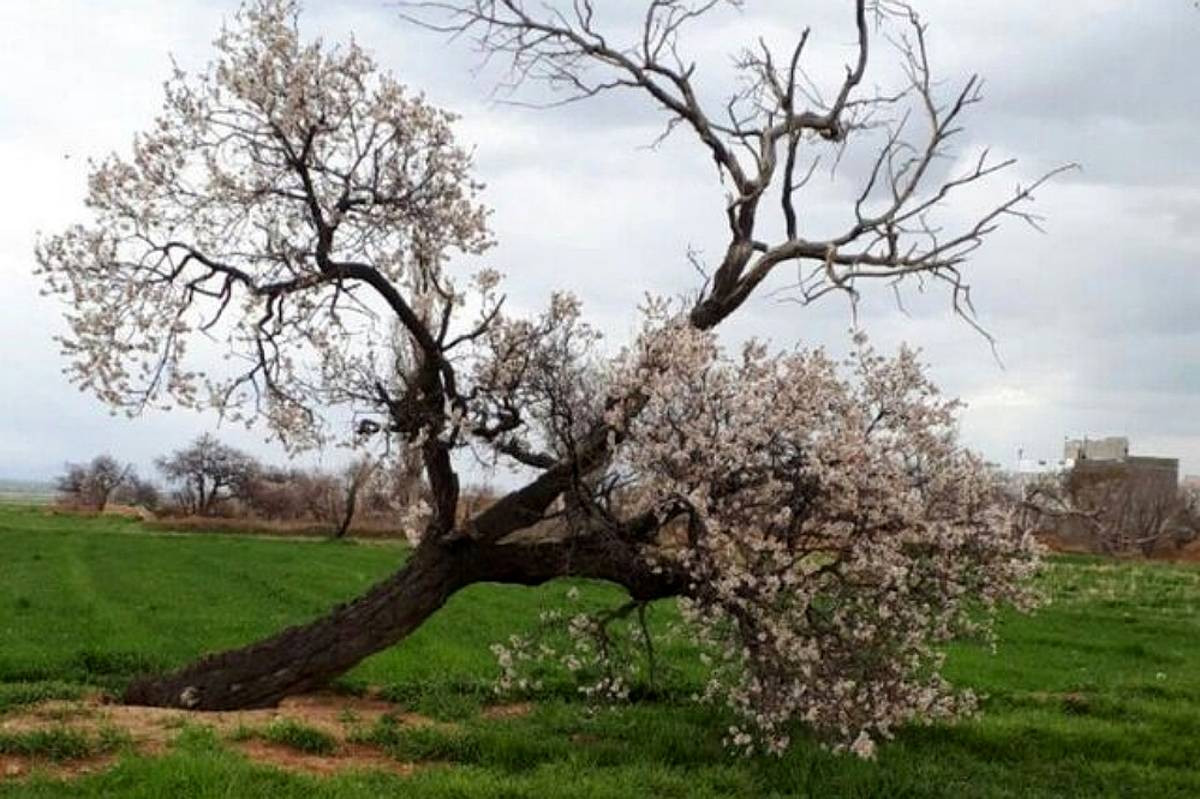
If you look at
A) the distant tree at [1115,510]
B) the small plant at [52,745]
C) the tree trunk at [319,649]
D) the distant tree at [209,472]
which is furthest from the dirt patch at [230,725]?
the distant tree at [209,472]

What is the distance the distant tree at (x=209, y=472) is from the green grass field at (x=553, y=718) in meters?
48.1

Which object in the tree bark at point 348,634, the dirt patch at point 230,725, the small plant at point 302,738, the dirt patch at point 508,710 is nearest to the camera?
the dirt patch at point 230,725

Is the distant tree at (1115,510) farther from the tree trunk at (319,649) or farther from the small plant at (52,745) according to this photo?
the small plant at (52,745)

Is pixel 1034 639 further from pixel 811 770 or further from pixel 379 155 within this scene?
pixel 379 155

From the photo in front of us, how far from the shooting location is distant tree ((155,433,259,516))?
75.7 meters

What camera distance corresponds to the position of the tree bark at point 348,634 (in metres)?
12.2

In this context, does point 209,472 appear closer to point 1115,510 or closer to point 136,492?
point 136,492

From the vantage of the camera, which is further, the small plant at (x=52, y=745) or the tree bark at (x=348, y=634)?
the tree bark at (x=348, y=634)

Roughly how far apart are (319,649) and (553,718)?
232cm

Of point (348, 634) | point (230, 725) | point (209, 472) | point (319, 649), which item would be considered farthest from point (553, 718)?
point (209, 472)

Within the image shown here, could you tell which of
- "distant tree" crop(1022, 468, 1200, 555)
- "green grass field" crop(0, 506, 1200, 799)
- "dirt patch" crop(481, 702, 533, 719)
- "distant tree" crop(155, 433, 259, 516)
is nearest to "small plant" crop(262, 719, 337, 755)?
"green grass field" crop(0, 506, 1200, 799)

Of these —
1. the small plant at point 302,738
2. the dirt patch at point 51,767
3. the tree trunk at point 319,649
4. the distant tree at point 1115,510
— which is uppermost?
the distant tree at point 1115,510

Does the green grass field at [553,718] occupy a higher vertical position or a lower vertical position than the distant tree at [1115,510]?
lower

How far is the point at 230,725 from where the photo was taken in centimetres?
1106
